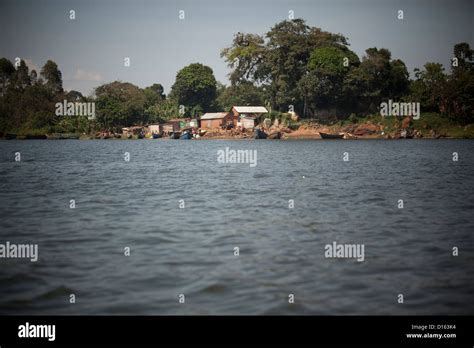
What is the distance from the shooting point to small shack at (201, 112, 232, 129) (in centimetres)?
11675

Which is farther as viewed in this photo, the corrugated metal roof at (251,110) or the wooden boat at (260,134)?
the corrugated metal roof at (251,110)

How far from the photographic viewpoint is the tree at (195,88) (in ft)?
457

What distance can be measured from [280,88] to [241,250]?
3784 inches

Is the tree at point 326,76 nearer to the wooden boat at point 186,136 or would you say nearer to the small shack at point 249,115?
the small shack at point 249,115

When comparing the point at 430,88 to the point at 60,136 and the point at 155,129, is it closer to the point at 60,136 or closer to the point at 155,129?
the point at 155,129

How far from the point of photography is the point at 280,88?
106 meters

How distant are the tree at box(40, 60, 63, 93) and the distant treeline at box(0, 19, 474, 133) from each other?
0.85 feet

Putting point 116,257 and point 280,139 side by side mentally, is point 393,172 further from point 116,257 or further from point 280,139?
point 280,139

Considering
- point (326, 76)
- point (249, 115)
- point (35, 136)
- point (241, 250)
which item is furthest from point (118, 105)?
point (241, 250)

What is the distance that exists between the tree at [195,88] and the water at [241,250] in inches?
4570

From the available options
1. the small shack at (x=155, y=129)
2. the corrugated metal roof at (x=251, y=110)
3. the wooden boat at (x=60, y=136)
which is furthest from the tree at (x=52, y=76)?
the corrugated metal roof at (x=251, y=110)

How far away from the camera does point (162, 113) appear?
5472 inches

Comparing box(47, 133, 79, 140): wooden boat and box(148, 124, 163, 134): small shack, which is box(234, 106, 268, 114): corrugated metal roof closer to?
box(148, 124, 163, 134): small shack
